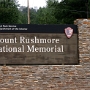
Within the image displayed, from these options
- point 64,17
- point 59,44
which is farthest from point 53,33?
point 64,17

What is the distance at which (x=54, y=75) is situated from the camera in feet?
35.1

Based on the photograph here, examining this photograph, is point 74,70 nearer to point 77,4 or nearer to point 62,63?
point 62,63

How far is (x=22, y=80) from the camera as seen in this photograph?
34.6 ft

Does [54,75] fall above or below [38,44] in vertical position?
below

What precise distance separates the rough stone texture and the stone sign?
0.18 meters

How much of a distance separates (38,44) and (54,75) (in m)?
1.17

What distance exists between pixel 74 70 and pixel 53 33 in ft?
4.71

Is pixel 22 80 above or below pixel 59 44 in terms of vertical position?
below

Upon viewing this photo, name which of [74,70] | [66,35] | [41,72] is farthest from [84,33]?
[41,72]

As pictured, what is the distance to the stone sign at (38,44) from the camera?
1066cm

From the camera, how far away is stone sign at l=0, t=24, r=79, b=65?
35.0 ft

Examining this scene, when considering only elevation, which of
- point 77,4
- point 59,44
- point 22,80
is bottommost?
point 22,80

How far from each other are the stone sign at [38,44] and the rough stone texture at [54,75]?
0.18 m

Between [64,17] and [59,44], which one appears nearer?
[59,44]
